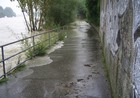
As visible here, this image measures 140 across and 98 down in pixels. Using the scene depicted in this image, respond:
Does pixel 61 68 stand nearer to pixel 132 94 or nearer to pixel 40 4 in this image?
pixel 132 94

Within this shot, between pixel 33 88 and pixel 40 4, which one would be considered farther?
pixel 40 4

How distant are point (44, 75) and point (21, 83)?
0.85m

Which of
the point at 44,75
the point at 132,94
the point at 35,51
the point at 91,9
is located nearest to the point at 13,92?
the point at 44,75

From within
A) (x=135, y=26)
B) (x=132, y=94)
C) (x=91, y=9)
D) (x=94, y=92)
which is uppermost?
(x=91, y=9)

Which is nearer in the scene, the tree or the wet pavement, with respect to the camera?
the wet pavement

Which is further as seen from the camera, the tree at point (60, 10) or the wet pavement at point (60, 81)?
the tree at point (60, 10)

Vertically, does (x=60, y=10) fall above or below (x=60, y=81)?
above

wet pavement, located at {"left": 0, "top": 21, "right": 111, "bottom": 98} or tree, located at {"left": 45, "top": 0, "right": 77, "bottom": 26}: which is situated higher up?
tree, located at {"left": 45, "top": 0, "right": 77, "bottom": 26}

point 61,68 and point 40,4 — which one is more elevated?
point 40,4

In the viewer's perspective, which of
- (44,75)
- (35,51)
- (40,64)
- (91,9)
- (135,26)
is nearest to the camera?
(135,26)

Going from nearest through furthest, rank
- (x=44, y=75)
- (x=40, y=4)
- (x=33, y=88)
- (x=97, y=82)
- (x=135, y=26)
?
(x=135, y=26), (x=33, y=88), (x=97, y=82), (x=44, y=75), (x=40, y=4)

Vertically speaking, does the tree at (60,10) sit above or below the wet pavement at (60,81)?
above

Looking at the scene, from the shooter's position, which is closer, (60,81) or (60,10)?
(60,81)

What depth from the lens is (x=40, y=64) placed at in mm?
7707
